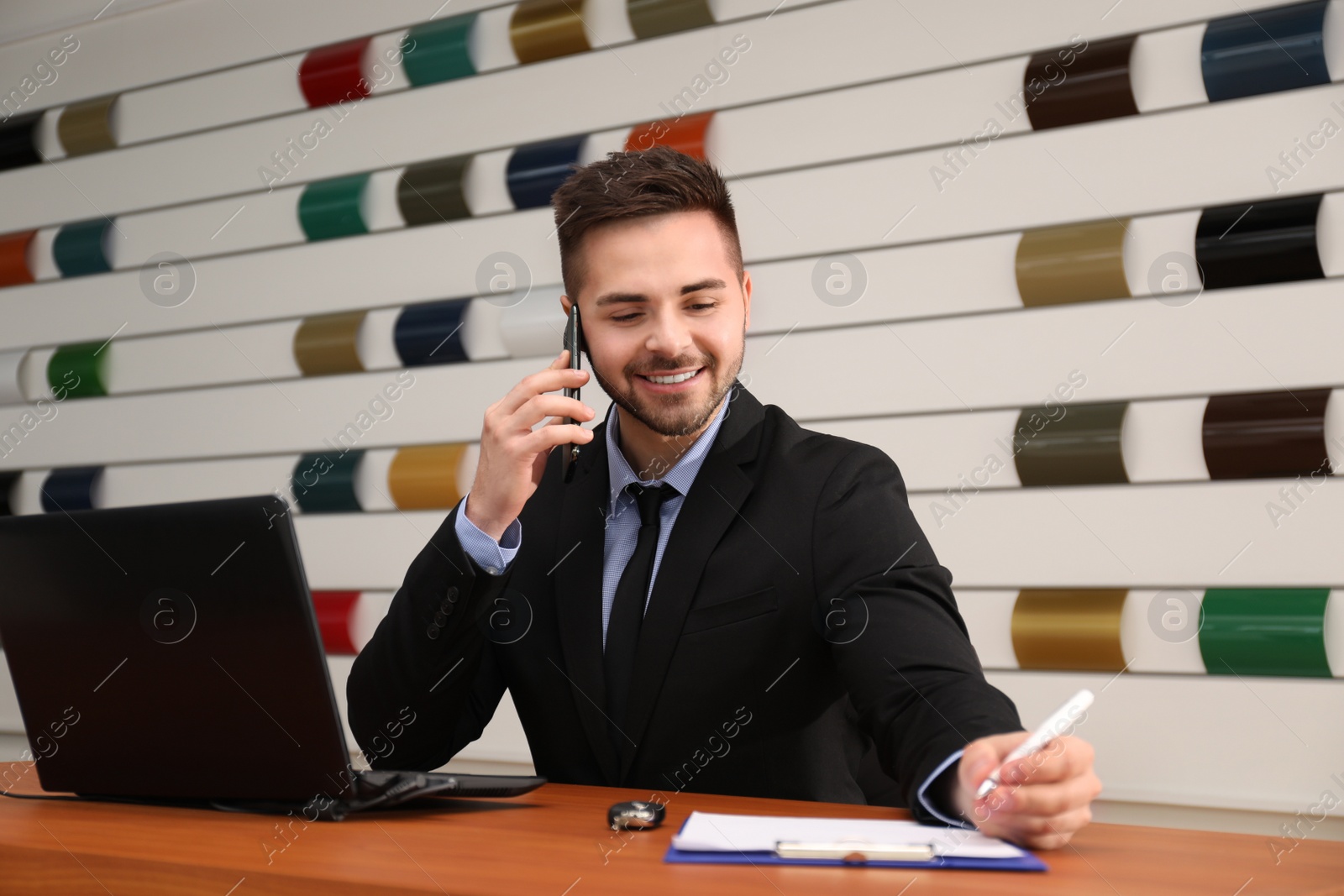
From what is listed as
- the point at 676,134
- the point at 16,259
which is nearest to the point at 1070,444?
the point at 676,134

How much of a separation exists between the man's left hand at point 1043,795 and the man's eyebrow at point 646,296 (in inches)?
36.4

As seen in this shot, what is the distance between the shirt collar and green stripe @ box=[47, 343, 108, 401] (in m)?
2.58

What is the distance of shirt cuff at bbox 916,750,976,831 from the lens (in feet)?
3.85

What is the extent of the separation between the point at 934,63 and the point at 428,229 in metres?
1.54

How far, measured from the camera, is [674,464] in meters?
1.89

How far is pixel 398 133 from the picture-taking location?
337cm

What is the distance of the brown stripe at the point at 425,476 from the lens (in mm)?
3207

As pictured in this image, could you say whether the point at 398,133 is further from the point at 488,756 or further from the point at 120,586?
the point at 120,586

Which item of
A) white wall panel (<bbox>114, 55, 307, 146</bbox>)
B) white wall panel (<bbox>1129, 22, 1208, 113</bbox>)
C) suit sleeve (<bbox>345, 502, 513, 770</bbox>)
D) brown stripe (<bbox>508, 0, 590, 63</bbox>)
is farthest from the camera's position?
white wall panel (<bbox>114, 55, 307, 146</bbox>)

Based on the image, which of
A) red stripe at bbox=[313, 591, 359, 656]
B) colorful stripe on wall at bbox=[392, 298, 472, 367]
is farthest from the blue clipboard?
red stripe at bbox=[313, 591, 359, 656]

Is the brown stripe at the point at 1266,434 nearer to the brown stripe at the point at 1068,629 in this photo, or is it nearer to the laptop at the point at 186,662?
the brown stripe at the point at 1068,629

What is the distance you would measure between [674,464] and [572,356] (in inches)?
10.0

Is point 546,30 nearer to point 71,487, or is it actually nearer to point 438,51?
point 438,51

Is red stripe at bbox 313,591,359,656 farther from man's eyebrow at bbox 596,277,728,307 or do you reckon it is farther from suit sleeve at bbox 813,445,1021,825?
suit sleeve at bbox 813,445,1021,825
